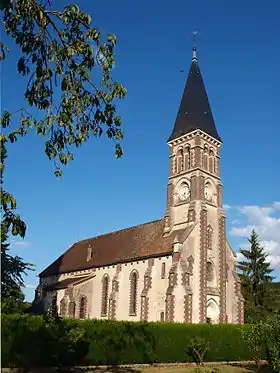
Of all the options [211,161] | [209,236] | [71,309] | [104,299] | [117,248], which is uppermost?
[211,161]

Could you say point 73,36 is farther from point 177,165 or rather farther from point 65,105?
point 177,165

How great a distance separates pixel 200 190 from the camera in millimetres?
36906

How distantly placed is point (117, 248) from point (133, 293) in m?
6.10

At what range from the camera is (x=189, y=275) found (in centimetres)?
3294

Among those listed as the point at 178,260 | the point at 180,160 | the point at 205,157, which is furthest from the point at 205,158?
the point at 178,260

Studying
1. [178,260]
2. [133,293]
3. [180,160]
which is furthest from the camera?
[180,160]

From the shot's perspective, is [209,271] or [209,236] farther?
[209,236]

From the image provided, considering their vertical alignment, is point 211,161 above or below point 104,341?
above

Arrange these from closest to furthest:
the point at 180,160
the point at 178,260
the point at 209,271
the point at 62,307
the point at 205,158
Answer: the point at 178,260, the point at 209,271, the point at 62,307, the point at 205,158, the point at 180,160

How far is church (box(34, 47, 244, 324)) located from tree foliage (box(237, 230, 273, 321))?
821 centimetres

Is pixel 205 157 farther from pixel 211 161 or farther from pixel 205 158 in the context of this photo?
pixel 211 161

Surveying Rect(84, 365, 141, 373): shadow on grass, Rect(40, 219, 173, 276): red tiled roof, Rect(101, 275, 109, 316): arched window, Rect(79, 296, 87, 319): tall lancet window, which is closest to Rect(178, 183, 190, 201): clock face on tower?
Rect(40, 219, 173, 276): red tiled roof

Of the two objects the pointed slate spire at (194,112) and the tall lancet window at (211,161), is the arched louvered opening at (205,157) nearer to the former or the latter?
the tall lancet window at (211,161)

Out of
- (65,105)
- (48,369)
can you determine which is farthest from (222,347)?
(65,105)
